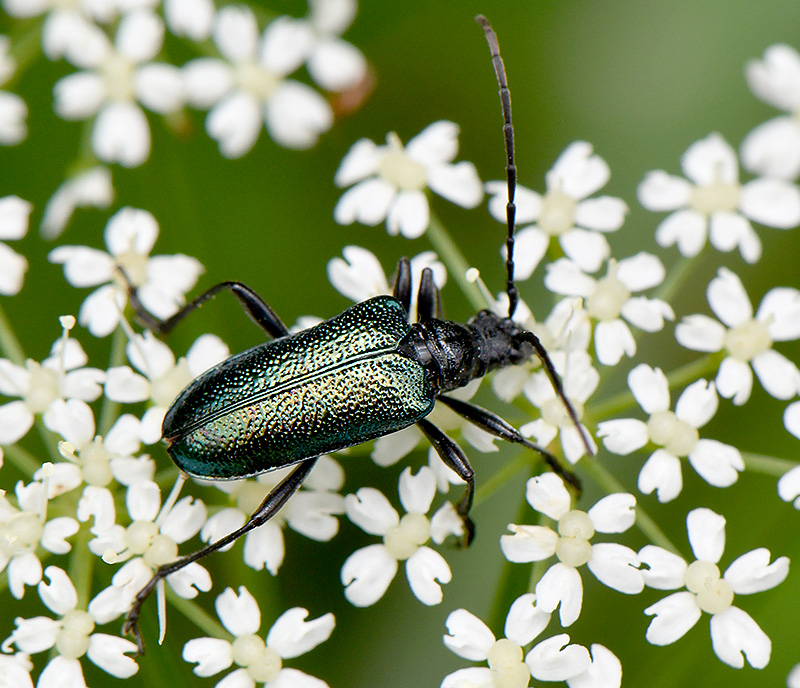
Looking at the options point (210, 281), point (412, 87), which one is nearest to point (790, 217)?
point (412, 87)

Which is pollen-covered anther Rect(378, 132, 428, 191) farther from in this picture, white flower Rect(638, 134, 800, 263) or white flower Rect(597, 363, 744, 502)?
white flower Rect(597, 363, 744, 502)

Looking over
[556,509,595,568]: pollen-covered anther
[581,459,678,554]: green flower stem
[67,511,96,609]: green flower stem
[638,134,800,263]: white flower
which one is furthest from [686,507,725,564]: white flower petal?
[67,511,96,609]: green flower stem

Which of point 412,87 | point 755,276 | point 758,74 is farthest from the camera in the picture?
point 412,87

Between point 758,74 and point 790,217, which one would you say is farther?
point 758,74

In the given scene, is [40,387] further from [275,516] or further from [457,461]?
[457,461]

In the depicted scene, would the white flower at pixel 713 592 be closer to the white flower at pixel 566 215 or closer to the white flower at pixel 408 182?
the white flower at pixel 566 215

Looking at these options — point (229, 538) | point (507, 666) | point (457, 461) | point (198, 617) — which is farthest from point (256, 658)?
point (457, 461)

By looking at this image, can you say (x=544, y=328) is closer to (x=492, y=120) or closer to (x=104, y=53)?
(x=492, y=120)
